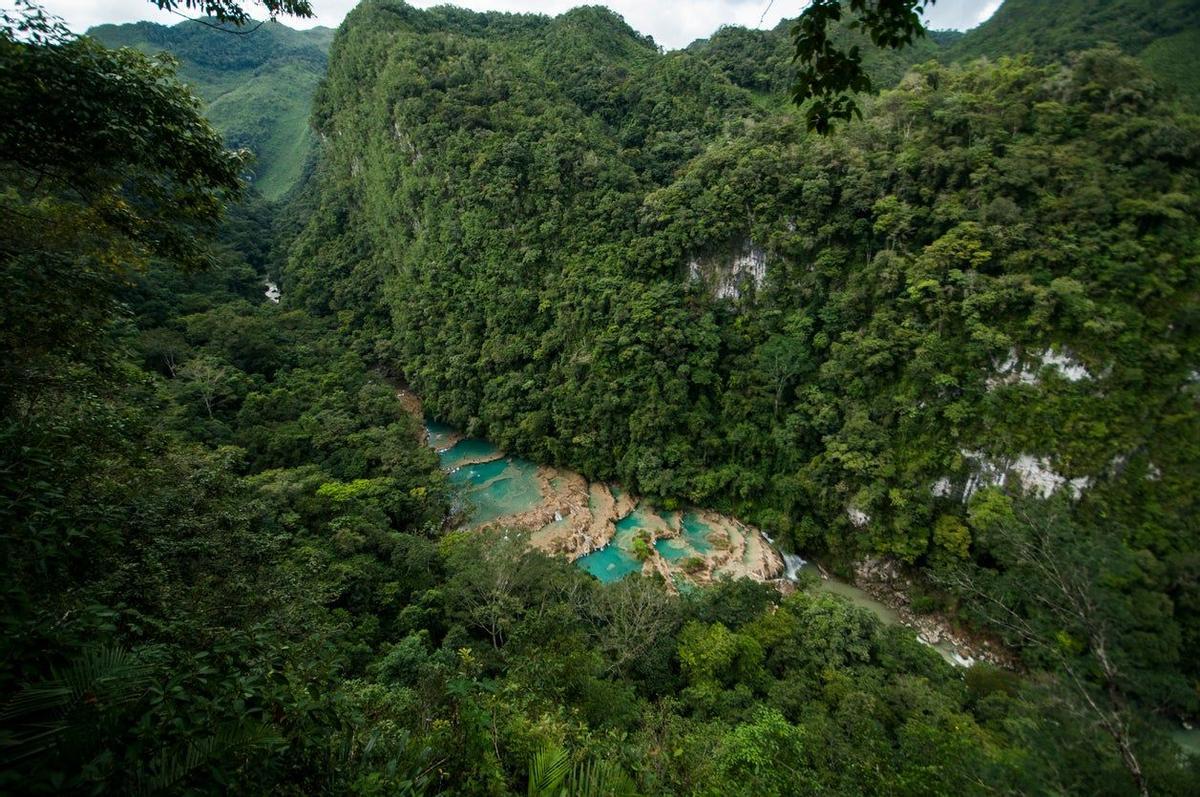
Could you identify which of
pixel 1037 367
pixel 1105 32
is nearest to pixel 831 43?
pixel 1037 367

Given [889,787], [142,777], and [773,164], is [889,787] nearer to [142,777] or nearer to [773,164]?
[142,777]

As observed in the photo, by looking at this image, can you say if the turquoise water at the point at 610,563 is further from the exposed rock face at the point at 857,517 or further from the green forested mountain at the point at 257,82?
the green forested mountain at the point at 257,82

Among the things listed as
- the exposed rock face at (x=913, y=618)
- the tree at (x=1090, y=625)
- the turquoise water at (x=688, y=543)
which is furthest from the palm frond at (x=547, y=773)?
the exposed rock face at (x=913, y=618)

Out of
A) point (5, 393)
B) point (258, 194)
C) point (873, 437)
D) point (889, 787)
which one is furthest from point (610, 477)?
point (258, 194)

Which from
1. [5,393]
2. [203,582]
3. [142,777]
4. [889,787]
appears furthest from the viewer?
[203,582]

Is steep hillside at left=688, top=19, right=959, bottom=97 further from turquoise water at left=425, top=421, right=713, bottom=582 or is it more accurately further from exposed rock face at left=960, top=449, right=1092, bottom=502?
turquoise water at left=425, top=421, right=713, bottom=582

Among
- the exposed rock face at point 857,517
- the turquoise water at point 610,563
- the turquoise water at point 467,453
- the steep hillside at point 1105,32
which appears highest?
the steep hillside at point 1105,32
